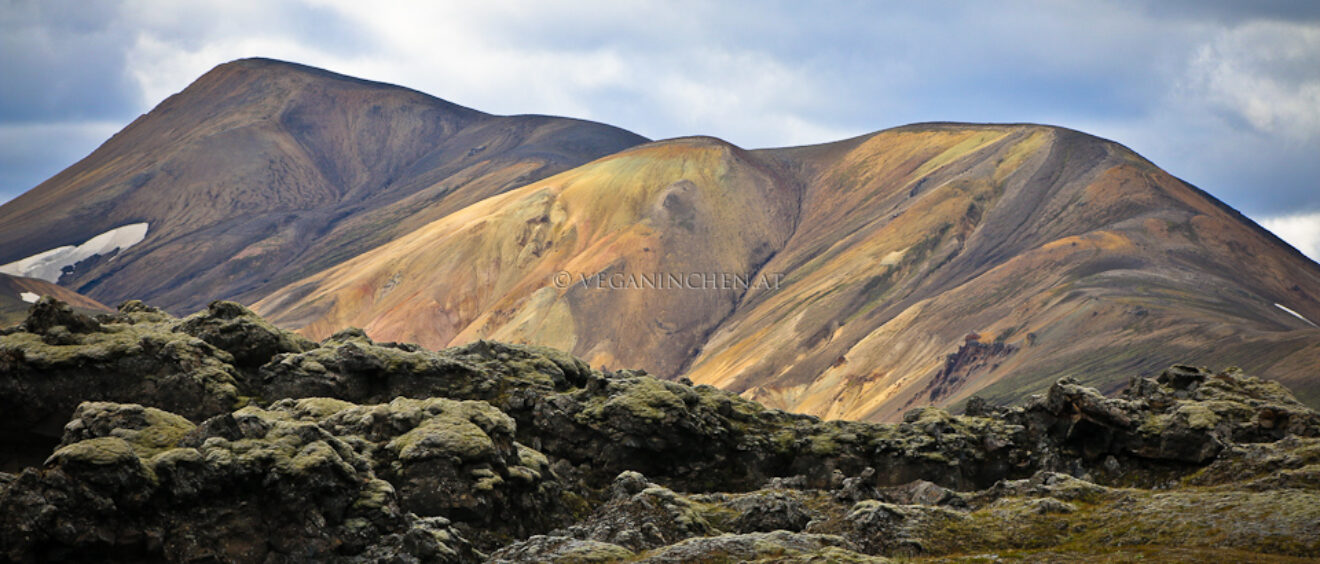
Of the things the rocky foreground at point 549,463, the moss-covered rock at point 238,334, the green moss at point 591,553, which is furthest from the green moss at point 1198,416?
the moss-covered rock at point 238,334

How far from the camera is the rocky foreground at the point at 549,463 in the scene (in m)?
40.6

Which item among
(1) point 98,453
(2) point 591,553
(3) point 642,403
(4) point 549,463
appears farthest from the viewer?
(3) point 642,403

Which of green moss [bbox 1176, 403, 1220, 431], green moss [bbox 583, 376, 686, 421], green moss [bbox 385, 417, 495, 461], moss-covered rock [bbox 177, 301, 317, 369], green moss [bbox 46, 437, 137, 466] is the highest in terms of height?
moss-covered rock [bbox 177, 301, 317, 369]

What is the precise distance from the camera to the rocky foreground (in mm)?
40594

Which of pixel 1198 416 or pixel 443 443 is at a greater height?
pixel 443 443

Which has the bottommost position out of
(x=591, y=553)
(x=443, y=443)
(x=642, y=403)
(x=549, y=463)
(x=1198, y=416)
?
(x=1198, y=416)

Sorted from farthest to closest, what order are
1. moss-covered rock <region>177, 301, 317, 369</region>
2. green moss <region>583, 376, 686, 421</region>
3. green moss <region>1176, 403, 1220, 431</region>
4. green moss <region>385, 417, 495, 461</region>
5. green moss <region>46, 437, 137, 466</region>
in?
green moss <region>583, 376, 686, 421</region>
moss-covered rock <region>177, 301, 317, 369</region>
green moss <region>1176, 403, 1220, 431</region>
green moss <region>385, 417, 495, 461</region>
green moss <region>46, 437, 137, 466</region>

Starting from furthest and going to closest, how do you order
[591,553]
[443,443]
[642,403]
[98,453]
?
[642,403], [443,443], [591,553], [98,453]

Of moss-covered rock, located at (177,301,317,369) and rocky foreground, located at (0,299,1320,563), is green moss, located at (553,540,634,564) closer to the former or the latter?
rocky foreground, located at (0,299,1320,563)

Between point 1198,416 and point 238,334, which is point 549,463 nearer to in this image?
point 238,334

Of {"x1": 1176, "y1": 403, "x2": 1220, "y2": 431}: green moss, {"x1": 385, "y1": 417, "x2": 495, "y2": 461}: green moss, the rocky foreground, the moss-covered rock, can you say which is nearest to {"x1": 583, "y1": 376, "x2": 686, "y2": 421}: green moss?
the rocky foreground

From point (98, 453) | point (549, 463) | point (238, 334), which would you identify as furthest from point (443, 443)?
point (238, 334)

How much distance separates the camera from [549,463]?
59.4 m

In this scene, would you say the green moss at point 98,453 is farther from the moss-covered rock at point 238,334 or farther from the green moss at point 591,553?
the moss-covered rock at point 238,334
